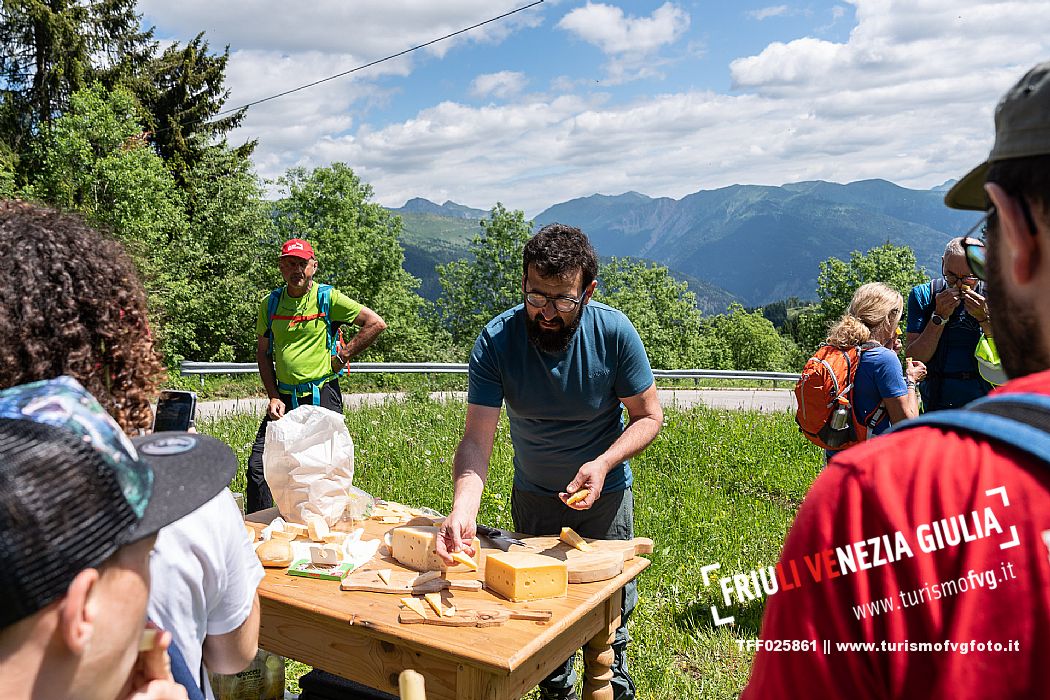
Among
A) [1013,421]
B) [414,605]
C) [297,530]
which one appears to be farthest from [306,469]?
[1013,421]

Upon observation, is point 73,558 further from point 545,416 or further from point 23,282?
point 545,416

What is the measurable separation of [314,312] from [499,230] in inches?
1773

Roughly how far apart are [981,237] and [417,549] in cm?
237

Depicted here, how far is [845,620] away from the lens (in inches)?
32.6

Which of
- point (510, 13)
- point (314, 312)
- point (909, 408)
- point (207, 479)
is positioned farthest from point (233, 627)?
point (510, 13)

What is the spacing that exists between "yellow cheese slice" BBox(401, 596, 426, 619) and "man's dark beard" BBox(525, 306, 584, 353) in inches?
51.3

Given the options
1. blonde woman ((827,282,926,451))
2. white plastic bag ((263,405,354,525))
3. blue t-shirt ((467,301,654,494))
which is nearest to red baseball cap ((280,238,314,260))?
white plastic bag ((263,405,354,525))

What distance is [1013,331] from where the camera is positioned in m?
0.87

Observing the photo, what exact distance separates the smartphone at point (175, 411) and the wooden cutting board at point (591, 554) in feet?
4.20

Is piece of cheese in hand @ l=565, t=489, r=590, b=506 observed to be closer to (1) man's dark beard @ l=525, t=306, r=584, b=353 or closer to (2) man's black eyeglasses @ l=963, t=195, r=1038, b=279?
(1) man's dark beard @ l=525, t=306, r=584, b=353

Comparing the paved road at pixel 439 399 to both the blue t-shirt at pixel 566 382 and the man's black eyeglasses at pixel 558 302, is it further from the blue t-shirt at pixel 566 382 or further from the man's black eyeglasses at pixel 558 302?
the man's black eyeglasses at pixel 558 302

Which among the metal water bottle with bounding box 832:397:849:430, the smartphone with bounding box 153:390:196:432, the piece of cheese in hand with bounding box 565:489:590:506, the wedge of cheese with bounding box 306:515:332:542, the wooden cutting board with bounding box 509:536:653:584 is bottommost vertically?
the wooden cutting board with bounding box 509:536:653:584

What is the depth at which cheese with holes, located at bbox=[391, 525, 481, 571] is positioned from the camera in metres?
2.94

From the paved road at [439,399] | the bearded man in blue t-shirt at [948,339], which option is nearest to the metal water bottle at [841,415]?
the bearded man in blue t-shirt at [948,339]
